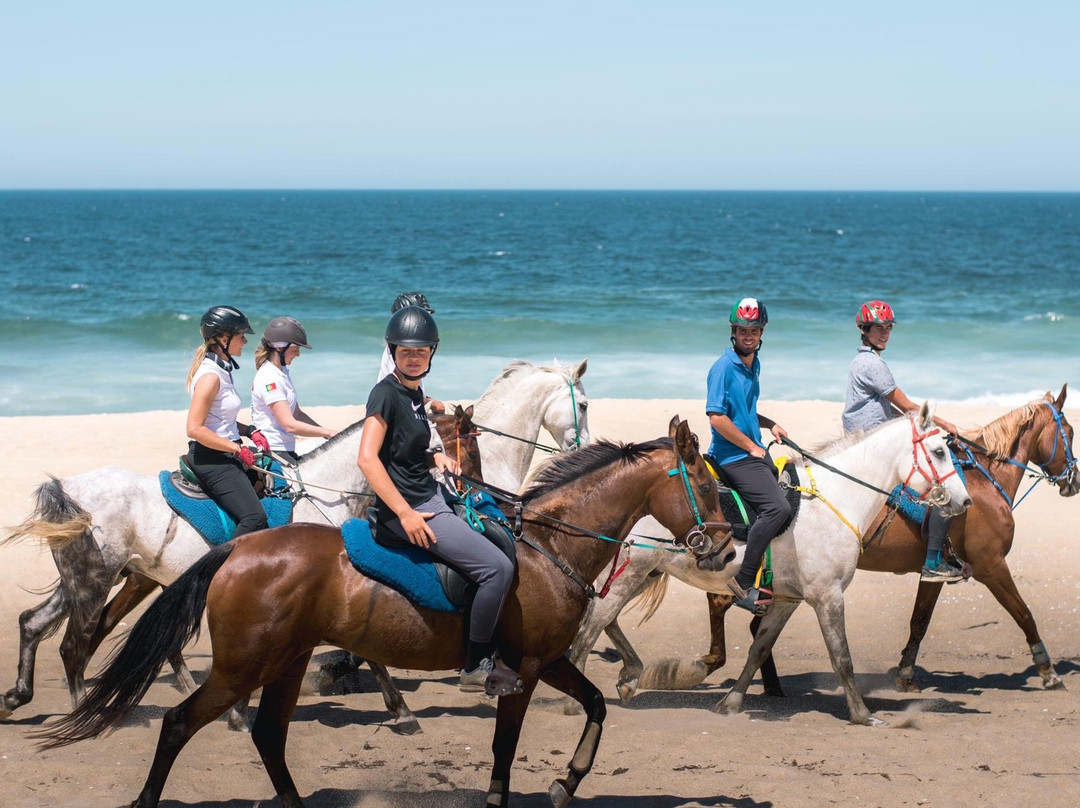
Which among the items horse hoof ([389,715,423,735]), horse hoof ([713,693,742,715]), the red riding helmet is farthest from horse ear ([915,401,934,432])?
horse hoof ([389,715,423,735])

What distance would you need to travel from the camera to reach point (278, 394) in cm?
813

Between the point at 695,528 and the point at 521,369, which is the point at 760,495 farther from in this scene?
the point at 521,369

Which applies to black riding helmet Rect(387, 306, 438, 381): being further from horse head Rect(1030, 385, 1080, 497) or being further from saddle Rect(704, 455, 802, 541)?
horse head Rect(1030, 385, 1080, 497)

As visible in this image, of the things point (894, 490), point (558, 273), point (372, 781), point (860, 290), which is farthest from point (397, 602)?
point (558, 273)

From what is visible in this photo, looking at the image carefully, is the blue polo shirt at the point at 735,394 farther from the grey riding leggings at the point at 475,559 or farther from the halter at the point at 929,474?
the grey riding leggings at the point at 475,559

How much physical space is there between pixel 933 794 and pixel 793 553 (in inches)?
76.7

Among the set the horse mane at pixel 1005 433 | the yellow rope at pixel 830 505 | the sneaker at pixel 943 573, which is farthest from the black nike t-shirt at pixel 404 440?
the horse mane at pixel 1005 433

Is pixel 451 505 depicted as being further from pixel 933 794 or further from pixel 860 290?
Answer: pixel 860 290

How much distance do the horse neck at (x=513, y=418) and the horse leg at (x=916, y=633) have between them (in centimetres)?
316

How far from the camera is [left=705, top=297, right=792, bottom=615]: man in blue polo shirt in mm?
7211

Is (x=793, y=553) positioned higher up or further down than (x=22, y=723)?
higher up

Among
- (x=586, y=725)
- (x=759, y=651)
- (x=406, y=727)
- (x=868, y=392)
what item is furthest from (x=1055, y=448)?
(x=406, y=727)

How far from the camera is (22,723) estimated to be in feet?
24.1

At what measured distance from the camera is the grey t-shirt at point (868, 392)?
8.62 metres
